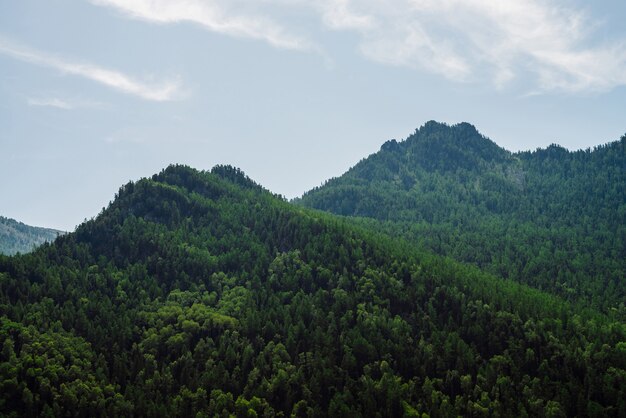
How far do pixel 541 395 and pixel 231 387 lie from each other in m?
93.0

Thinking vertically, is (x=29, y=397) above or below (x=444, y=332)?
below

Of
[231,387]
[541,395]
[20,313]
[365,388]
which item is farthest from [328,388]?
[20,313]

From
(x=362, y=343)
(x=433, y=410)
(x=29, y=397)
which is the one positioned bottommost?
(x=29, y=397)

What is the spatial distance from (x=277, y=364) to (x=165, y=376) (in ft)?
118

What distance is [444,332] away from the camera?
7761 inches

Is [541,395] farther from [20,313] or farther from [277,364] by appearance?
[20,313]

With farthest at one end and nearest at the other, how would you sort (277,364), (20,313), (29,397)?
(20,313) < (277,364) < (29,397)

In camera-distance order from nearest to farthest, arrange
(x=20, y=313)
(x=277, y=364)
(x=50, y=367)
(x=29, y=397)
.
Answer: (x=29, y=397)
(x=50, y=367)
(x=277, y=364)
(x=20, y=313)

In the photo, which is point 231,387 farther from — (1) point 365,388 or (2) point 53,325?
(2) point 53,325

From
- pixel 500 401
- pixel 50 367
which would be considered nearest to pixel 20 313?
pixel 50 367

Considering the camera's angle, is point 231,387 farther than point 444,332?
No

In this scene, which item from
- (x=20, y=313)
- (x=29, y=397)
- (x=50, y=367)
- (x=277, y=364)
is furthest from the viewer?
(x=20, y=313)

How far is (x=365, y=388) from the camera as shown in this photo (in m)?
176

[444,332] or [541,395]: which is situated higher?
[444,332]
